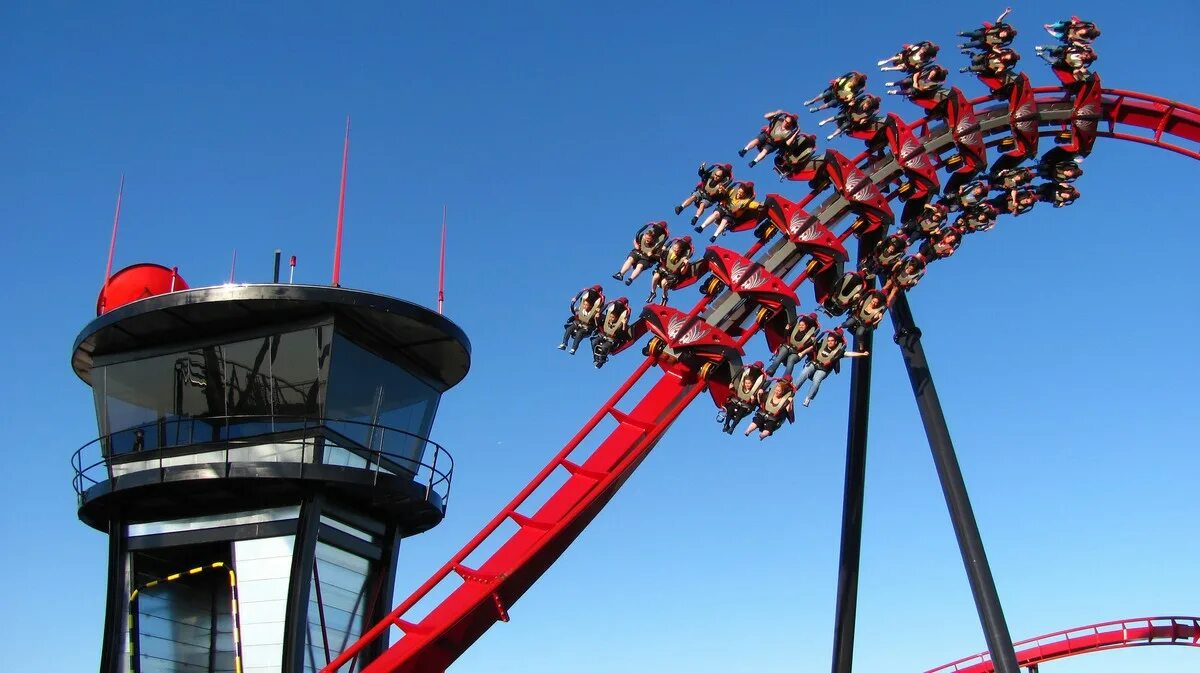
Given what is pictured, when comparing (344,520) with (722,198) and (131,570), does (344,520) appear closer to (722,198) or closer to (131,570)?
(131,570)

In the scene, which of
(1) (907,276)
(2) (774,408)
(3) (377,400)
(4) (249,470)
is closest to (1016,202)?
(1) (907,276)

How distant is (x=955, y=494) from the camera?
1888 cm

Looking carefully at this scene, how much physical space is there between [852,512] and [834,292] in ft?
13.9

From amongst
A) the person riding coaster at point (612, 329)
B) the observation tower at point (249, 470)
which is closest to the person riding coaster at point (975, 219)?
the person riding coaster at point (612, 329)

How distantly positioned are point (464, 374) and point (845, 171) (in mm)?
8848

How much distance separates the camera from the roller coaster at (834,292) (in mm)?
16781

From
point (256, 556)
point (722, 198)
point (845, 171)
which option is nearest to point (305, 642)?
point (256, 556)

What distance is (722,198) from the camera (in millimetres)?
18656

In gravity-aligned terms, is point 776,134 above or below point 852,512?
above

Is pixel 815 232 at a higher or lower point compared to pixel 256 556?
higher

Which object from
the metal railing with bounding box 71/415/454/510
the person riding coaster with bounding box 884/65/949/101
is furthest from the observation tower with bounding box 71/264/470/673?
the person riding coaster with bounding box 884/65/949/101

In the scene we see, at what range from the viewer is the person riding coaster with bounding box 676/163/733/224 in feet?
61.2

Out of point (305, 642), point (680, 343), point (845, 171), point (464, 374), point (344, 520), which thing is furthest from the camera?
point (464, 374)

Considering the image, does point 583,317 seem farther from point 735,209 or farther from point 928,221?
point 928,221
